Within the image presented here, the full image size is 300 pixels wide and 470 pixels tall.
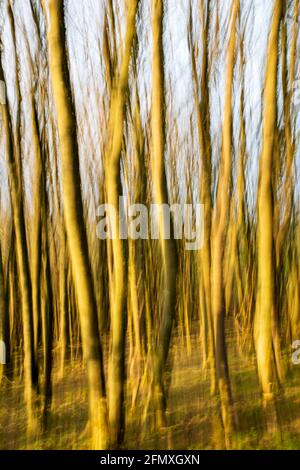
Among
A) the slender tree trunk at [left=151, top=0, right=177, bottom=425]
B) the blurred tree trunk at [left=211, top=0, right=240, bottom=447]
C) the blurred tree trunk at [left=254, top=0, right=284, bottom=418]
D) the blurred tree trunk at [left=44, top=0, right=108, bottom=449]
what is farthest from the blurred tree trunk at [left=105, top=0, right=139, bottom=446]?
Answer: the blurred tree trunk at [left=254, top=0, right=284, bottom=418]

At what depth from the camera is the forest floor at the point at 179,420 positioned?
8.07 feet

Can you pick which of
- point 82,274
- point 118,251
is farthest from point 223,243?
point 82,274

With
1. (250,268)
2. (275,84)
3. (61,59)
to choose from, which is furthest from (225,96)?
(250,268)

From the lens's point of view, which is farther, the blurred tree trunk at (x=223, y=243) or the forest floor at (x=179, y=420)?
the blurred tree trunk at (x=223, y=243)

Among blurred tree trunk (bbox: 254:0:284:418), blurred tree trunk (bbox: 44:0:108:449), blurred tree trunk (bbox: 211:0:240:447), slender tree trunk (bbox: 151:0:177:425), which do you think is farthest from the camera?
blurred tree trunk (bbox: 254:0:284:418)

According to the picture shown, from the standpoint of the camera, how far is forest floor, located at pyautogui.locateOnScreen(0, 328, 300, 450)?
246 cm

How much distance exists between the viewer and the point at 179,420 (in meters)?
2.65

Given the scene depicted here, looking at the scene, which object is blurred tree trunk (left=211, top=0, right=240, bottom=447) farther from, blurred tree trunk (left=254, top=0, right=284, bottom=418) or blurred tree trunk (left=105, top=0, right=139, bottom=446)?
blurred tree trunk (left=105, top=0, right=139, bottom=446)

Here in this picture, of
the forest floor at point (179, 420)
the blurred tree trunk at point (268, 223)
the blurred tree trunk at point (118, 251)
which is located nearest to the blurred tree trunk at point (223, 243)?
the forest floor at point (179, 420)

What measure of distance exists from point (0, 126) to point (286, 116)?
7.05 ft

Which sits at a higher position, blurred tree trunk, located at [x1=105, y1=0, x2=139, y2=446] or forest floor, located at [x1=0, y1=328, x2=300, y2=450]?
blurred tree trunk, located at [x1=105, y1=0, x2=139, y2=446]

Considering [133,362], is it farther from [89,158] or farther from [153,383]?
[89,158]

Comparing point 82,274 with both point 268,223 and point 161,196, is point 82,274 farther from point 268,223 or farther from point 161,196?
point 268,223

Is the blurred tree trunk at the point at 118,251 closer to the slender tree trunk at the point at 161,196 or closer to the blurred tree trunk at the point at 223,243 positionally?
the slender tree trunk at the point at 161,196
